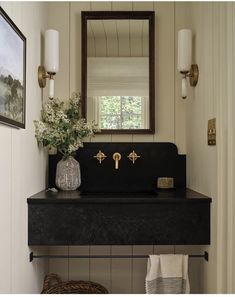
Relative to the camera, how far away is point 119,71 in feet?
8.01

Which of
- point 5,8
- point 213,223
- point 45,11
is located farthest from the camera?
point 45,11

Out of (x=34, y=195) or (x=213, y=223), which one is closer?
(x=213, y=223)

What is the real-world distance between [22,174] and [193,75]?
1.21 meters

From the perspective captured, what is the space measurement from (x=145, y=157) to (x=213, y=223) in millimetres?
787

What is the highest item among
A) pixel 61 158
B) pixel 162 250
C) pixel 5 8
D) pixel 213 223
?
pixel 5 8

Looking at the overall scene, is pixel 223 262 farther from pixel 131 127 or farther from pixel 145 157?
pixel 131 127

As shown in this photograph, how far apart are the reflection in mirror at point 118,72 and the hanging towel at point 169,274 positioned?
0.93 m

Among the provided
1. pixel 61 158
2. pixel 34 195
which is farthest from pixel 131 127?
pixel 34 195

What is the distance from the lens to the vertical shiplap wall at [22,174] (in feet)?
4.77

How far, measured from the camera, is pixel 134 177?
2422 mm

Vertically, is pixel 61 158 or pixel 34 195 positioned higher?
pixel 61 158

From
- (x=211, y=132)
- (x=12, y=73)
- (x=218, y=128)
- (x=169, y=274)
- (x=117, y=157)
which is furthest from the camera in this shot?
(x=117, y=157)

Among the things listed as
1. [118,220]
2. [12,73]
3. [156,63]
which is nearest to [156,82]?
[156,63]

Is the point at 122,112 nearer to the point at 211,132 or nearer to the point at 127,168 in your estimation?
the point at 127,168
